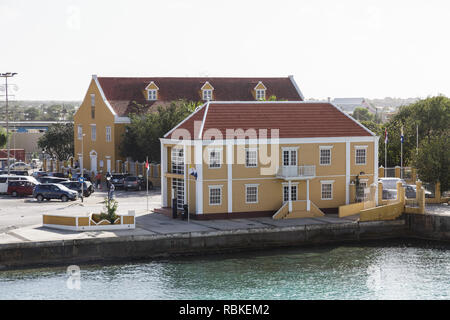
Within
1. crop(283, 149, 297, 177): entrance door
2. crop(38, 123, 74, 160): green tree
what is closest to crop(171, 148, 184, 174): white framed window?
crop(283, 149, 297, 177): entrance door

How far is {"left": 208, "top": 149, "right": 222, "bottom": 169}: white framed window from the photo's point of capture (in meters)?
47.0

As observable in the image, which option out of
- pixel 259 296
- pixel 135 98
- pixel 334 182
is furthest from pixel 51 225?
pixel 135 98

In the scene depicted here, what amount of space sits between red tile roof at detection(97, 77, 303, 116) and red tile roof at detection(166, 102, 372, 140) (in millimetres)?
27733

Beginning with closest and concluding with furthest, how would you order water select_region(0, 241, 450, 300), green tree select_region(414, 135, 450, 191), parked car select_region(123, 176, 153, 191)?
water select_region(0, 241, 450, 300), green tree select_region(414, 135, 450, 191), parked car select_region(123, 176, 153, 191)

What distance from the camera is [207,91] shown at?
80.2 metres

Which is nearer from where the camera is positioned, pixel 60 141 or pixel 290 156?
pixel 290 156

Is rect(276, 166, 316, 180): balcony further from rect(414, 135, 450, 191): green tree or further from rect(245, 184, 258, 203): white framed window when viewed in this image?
rect(414, 135, 450, 191): green tree

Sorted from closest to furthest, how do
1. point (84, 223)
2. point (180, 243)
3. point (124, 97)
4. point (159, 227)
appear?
point (180, 243), point (84, 223), point (159, 227), point (124, 97)

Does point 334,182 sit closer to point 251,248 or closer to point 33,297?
point 251,248

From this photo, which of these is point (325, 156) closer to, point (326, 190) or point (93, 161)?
point (326, 190)

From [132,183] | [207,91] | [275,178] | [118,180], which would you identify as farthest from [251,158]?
[207,91]

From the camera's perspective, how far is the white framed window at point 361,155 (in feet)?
168

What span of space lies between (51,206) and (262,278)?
22080 millimetres

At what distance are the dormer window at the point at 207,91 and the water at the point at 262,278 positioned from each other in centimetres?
3779
